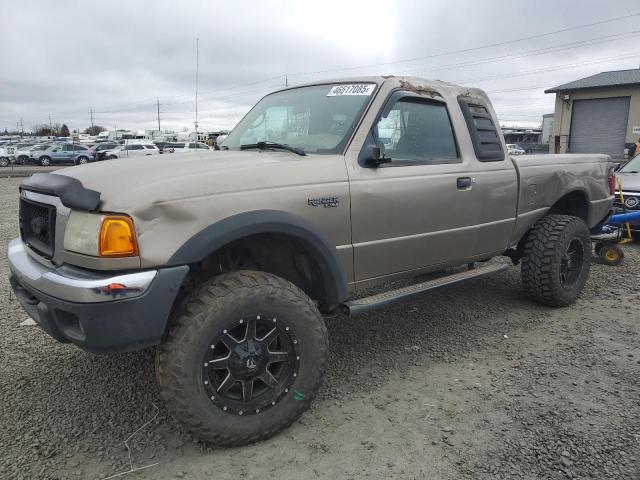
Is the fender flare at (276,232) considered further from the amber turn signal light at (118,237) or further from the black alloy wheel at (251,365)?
the black alloy wheel at (251,365)

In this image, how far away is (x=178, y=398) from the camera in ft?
8.12

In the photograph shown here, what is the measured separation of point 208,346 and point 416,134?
2163mm

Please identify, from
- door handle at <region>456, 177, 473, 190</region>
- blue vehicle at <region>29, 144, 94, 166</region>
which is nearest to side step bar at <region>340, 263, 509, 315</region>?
door handle at <region>456, 177, 473, 190</region>

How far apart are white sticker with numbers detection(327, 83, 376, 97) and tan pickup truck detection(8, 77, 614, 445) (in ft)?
0.05

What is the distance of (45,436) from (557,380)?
313 centimetres

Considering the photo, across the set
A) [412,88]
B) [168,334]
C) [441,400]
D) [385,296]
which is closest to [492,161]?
[412,88]

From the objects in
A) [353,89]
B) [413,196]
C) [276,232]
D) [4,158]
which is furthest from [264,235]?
[4,158]

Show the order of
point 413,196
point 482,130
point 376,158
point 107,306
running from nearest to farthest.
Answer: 1. point 107,306
2. point 376,158
3. point 413,196
4. point 482,130

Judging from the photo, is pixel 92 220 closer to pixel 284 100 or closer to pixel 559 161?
pixel 284 100

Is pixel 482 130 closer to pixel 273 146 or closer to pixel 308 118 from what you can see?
pixel 308 118

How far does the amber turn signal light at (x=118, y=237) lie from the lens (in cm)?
234

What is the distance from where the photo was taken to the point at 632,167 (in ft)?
29.6

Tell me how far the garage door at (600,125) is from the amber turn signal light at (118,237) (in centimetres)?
3231

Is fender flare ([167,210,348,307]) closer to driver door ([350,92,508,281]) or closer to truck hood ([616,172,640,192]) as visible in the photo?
driver door ([350,92,508,281])
